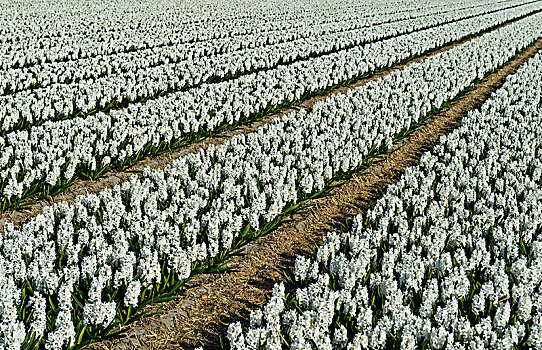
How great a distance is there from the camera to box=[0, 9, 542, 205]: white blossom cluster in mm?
7445

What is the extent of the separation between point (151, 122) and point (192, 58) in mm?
8518

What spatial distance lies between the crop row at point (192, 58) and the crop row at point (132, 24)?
148cm

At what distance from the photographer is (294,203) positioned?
7.03m

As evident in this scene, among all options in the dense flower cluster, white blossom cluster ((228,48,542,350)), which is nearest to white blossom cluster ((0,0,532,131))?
the dense flower cluster

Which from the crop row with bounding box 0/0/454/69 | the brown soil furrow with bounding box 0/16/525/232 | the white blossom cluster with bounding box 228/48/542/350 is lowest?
the white blossom cluster with bounding box 228/48/542/350

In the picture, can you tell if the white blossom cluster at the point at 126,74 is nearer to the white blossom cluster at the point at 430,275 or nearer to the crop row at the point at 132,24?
the crop row at the point at 132,24

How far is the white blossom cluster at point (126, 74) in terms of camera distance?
34.5 feet

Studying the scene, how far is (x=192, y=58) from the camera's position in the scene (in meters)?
17.3

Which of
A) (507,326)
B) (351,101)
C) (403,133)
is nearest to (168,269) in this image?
(507,326)

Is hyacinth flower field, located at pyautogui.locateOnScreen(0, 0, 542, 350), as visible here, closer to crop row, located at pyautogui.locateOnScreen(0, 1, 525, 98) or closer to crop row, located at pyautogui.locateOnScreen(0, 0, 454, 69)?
crop row, located at pyautogui.locateOnScreen(0, 1, 525, 98)

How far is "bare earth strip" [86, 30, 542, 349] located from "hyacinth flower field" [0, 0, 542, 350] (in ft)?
0.08

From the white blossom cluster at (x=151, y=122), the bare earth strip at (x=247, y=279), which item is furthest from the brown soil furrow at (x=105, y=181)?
the bare earth strip at (x=247, y=279)

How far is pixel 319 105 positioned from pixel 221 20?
61.3 feet

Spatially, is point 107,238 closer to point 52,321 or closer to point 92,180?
point 52,321
